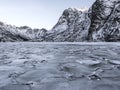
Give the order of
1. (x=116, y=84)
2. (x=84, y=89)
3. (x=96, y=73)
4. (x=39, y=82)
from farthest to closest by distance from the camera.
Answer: (x=96, y=73)
(x=39, y=82)
(x=116, y=84)
(x=84, y=89)

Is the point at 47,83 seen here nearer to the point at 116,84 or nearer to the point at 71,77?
the point at 71,77

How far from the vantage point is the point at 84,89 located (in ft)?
28.0

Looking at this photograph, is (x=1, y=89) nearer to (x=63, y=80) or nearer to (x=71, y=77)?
(x=63, y=80)

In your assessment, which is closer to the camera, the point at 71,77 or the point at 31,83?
the point at 31,83

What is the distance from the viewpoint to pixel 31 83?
953 centimetres

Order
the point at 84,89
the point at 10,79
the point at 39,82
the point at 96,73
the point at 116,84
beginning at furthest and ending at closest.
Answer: the point at 96,73
the point at 10,79
the point at 39,82
the point at 116,84
the point at 84,89

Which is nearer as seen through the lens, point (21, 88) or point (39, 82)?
point (21, 88)

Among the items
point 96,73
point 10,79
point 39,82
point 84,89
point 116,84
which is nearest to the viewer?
point 84,89

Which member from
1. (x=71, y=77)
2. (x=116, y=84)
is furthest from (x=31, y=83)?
(x=116, y=84)

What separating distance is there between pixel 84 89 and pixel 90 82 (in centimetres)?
110

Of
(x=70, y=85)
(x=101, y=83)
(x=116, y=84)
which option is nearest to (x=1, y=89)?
(x=70, y=85)

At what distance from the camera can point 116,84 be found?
909 cm

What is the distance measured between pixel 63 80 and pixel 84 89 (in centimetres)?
172

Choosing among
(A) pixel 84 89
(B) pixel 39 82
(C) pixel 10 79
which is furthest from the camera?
(C) pixel 10 79
